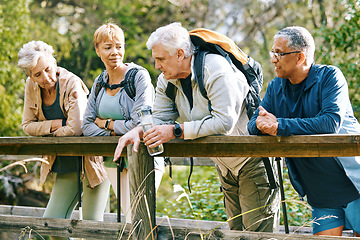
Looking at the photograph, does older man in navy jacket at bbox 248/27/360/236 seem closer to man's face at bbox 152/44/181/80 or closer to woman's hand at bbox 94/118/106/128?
man's face at bbox 152/44/181/80

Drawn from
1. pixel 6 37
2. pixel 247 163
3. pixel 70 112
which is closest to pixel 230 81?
pixel 247 163

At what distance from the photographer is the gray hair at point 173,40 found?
8.37ft

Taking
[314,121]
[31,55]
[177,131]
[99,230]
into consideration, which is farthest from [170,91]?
[31,55]

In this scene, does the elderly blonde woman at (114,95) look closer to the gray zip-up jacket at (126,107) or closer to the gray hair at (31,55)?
the gray zip-up jacket at (126,107)

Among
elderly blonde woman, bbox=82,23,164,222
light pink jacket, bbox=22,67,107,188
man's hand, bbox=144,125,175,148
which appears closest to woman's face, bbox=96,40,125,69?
elderly blonde woman, bbox=82,23,164,222

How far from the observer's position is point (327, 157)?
8.03 ft

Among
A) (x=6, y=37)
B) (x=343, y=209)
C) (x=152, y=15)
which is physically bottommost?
(x=343, y=209)

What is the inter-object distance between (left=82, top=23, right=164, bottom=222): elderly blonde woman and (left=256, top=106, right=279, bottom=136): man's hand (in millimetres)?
949

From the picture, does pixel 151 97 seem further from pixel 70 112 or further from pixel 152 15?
pixel 152 15

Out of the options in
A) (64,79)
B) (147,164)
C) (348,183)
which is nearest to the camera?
(348,183)

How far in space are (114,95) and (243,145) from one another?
3.79ft

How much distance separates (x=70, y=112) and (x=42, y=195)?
5.26m

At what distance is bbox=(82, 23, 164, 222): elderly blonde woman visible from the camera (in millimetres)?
3121

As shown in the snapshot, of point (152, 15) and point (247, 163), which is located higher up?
point (152, 15)
